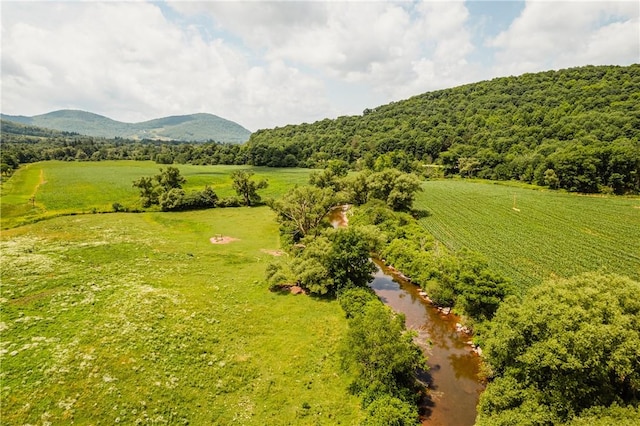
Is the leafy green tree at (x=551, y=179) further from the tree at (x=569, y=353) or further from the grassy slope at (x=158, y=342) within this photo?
the grassy slope at (x=158, y=342)

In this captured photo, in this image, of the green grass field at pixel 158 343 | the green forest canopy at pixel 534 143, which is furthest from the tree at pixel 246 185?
the green forest canopy at pixel 534 143

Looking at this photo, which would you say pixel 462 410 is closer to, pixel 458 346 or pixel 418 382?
pixel 418 382

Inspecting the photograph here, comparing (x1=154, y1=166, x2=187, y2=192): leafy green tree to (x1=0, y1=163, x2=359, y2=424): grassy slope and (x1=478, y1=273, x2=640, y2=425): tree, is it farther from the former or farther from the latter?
(x1=478, y1=273, x2=640, y2=425): tree

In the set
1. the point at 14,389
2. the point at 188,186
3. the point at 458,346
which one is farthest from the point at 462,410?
the point at 188,186

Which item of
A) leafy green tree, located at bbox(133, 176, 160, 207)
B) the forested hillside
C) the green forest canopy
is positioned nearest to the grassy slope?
leafy green tree, located at bbox(133, 176, 160, 207)

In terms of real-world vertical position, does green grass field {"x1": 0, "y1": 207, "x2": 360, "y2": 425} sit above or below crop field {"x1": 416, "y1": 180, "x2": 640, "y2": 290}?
below
